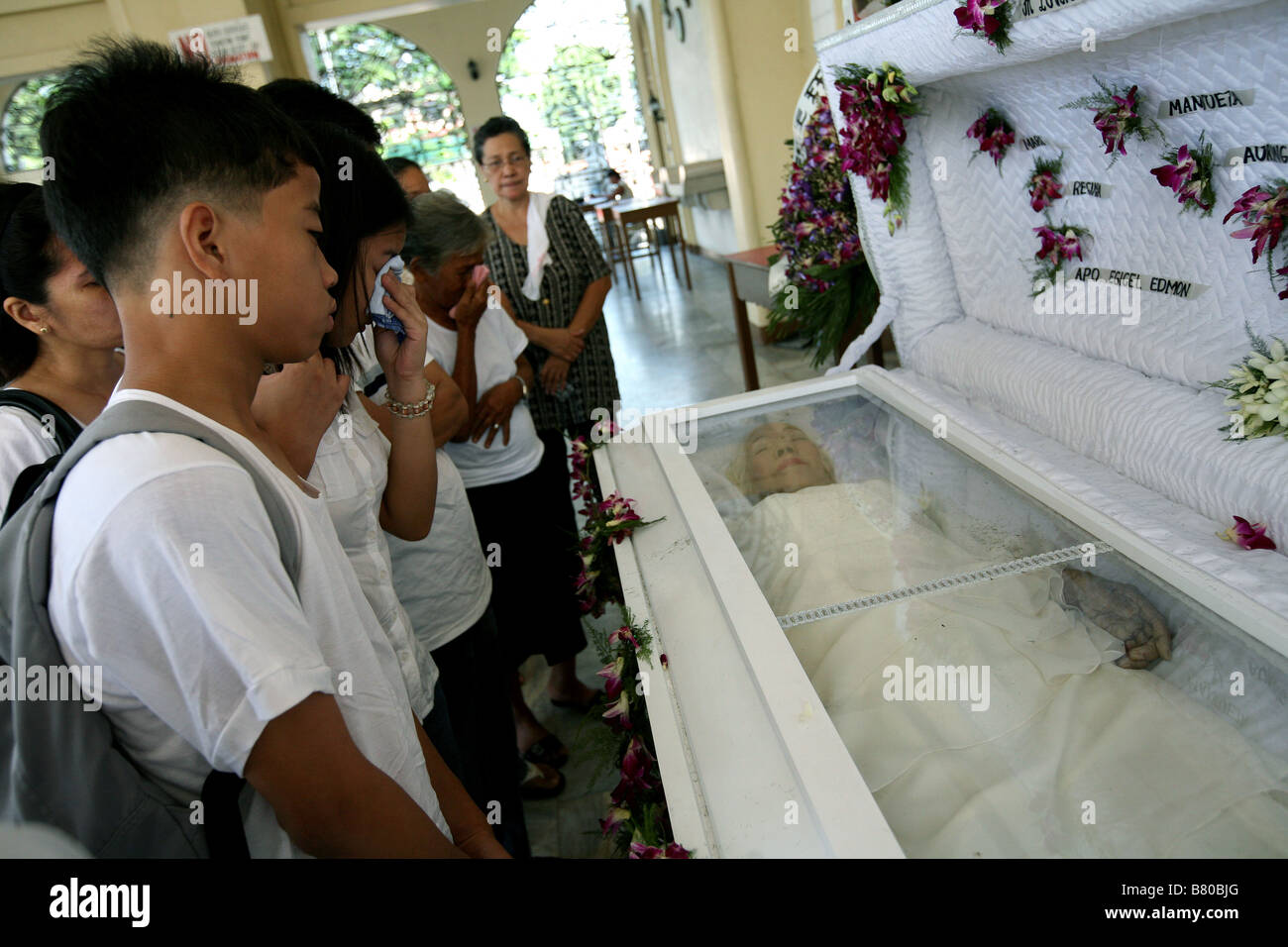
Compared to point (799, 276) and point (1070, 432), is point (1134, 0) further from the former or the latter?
point (799, 276)

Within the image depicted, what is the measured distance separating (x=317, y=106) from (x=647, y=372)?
5004 millimetres

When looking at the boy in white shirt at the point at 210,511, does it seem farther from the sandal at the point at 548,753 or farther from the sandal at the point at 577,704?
the sandal at the point at 577,704

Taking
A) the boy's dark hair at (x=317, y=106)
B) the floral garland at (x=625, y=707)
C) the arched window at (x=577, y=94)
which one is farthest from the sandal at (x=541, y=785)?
the arched window at (x=577, y=94)

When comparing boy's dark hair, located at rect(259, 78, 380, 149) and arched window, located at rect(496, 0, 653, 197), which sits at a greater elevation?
arched window, located at rect(496, 0, 653, 197)

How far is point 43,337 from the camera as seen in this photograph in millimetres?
1458

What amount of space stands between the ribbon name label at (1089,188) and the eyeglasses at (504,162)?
1793mm

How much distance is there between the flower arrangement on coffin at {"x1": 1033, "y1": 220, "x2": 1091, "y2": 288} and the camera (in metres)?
1.94

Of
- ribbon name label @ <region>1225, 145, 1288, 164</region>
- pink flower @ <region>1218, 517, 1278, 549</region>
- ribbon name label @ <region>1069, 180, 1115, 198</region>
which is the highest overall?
ribbon name label @ <region>1225, 145, 1288, 164</region>

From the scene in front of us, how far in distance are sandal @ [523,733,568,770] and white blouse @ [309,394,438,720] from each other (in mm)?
1274

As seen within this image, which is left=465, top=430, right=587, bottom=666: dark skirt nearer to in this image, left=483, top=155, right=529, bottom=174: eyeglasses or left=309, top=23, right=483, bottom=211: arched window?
left=483, top=155, right=529, bottom=174: eyeglasses

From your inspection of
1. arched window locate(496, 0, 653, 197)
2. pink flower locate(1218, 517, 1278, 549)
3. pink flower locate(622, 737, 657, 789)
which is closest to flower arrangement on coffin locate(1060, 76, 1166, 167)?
pink flower locate(1218, 517, 1278, 549)

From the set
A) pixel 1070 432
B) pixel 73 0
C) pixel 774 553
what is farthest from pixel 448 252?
pixel 73 0

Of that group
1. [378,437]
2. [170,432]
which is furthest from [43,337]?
[170,432]

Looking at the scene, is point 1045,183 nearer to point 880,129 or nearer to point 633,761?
point 880,129
